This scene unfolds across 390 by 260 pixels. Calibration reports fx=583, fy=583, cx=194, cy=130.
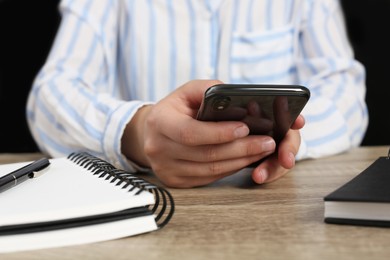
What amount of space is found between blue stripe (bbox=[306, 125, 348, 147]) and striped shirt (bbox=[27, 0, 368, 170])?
0.15ft

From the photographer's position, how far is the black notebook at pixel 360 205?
1.58 feet

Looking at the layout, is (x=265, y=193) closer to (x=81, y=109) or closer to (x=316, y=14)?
(x=81, y=109)

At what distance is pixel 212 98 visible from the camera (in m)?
0.57

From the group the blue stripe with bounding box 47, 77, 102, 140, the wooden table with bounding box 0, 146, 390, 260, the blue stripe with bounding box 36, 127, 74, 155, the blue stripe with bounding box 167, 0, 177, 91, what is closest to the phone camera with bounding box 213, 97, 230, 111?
the wooden table with bounding box 0, 146, 390, 260

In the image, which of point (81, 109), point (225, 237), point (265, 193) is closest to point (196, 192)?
point (265, 193)

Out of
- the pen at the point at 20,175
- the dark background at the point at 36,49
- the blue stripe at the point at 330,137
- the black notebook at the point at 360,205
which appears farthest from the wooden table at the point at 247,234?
the dark background at the point at 36,49

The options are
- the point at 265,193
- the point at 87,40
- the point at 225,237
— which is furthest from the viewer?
the point at 87,40

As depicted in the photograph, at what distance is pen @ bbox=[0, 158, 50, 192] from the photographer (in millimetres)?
557

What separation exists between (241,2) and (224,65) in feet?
0.48

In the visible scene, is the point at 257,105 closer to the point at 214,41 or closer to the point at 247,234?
the point at 247,234

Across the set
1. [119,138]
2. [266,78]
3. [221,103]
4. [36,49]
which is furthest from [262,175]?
[36,49]

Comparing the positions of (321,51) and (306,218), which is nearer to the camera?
(306,218)

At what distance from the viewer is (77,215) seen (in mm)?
464

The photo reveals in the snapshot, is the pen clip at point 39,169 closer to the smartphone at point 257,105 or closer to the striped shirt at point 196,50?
the smartphone at point 257,105
